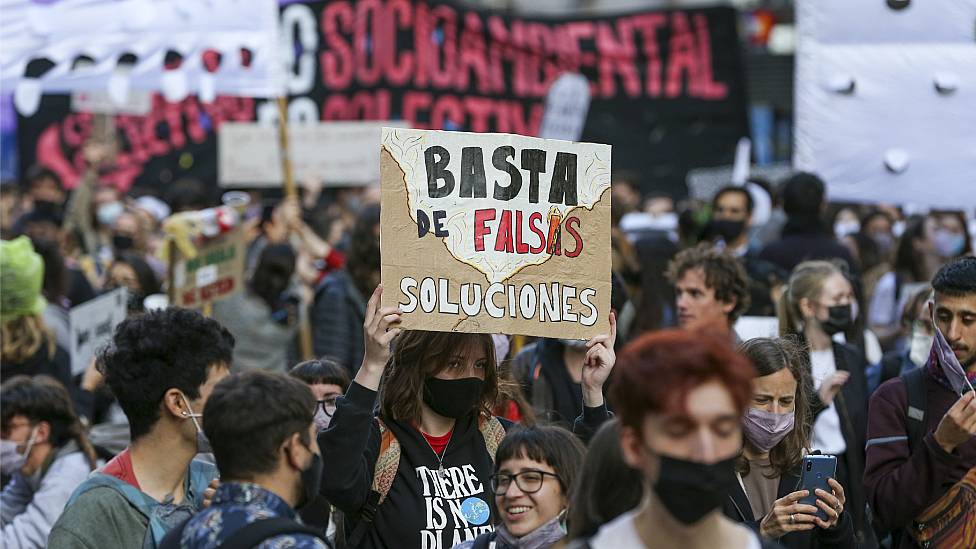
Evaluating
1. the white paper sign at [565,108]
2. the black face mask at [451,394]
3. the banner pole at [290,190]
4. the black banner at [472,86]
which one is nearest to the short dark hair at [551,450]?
the black face mask at [451,394]

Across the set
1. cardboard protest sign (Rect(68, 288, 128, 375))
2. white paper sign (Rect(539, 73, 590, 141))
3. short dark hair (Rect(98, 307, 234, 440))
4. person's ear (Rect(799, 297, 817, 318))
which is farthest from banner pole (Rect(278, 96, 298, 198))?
white paper sign (Rect(539, 73, 590, 141))

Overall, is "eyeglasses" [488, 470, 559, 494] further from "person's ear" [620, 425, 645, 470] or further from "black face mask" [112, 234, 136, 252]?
"black face mask" [112, 234, 136, 252]

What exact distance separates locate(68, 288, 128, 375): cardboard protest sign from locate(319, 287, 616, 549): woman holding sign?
3141 mm

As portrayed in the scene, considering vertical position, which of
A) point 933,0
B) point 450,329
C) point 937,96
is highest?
point 933,0

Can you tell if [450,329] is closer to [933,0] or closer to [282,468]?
[282,468]

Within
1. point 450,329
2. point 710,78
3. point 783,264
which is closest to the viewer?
point 450,329

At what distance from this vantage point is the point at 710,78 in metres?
14.9

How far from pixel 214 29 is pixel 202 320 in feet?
13.9

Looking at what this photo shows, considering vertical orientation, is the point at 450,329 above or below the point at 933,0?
below

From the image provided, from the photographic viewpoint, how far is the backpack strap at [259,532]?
304cm

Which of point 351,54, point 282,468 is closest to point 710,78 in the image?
point 351,54

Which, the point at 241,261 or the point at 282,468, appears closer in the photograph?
the point at 282,468

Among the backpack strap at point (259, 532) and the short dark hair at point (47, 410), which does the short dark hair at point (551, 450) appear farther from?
the short dark hair at point (47, 410)

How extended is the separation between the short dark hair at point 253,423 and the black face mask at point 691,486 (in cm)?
98
